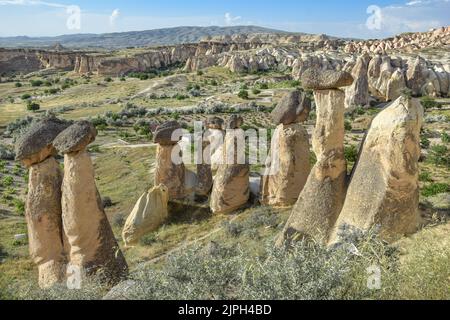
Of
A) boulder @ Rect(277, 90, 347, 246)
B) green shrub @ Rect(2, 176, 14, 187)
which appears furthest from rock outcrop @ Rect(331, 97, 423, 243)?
green shrub @ Rect(2, 176, 14, 187)

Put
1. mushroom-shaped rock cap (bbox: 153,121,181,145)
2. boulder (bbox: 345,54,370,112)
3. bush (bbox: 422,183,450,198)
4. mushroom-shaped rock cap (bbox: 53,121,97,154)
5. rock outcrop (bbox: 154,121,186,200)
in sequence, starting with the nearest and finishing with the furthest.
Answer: mushroom-shaped rock cap (bbox: 53,121,97,154)
bush (bbox: 422,183,450,198)
mushroom-shaped rock cap (bbox: 153,121,181,145)
rock outcrop (bbox: 154,121,186,200)
boulder (bbox: 345,54,370,112)

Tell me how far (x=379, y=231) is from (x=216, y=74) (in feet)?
200

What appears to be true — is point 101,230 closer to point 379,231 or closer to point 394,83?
point 379,231

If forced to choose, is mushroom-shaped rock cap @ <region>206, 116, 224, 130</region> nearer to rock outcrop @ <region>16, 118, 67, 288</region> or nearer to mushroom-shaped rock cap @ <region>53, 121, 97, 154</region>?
rock outcrop @ <region>16, 118, 67, 288</region>

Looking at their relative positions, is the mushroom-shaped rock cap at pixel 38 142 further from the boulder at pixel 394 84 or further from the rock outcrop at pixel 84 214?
the boulder at pixel 394 84

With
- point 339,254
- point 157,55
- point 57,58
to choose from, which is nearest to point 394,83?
point 339,254

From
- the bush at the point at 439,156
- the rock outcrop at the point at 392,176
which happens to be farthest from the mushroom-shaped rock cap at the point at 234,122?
the bush at the point at 439,156

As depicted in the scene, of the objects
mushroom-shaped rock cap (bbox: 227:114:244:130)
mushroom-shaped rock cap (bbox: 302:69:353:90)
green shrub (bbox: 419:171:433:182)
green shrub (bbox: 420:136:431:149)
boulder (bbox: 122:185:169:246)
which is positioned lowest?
boulder (bbox: 122:185:169:246)

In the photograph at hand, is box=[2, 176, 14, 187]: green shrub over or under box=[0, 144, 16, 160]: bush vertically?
under

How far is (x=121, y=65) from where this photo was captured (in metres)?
81.8

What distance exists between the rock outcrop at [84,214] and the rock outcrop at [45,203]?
31 centimetres

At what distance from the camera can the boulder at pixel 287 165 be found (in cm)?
1144

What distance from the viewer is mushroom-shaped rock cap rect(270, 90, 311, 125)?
11.2m

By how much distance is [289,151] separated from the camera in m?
11.5
